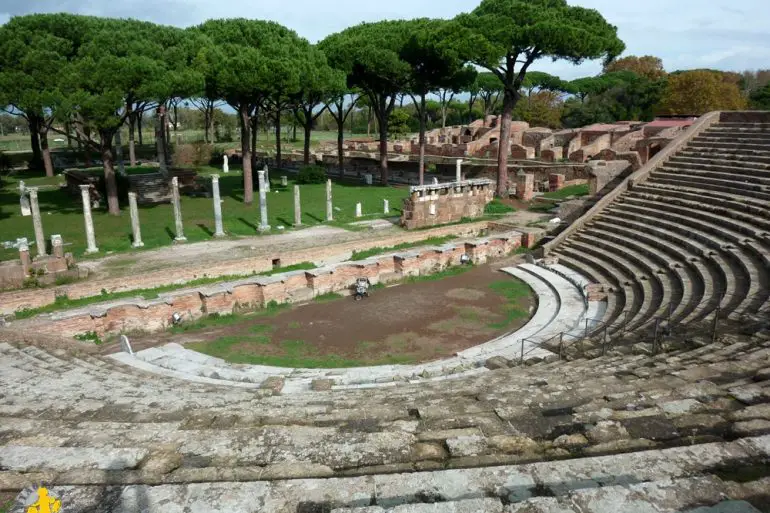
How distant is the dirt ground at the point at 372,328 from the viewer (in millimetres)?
12430

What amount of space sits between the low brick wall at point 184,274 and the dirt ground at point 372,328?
273 centimetres

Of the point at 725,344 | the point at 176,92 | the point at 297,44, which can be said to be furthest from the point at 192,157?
the point at 725,344

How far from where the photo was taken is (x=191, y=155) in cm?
4512

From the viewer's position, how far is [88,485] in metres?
4.58

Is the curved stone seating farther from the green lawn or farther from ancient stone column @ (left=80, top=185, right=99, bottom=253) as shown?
the green lawn

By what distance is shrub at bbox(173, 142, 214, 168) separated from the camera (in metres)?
44.7

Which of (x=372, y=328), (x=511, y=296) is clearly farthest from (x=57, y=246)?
(x=511, y=296)

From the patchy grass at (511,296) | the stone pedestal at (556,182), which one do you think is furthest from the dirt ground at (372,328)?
the stone pedestal at (556,182)

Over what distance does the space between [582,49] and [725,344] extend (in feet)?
72.3

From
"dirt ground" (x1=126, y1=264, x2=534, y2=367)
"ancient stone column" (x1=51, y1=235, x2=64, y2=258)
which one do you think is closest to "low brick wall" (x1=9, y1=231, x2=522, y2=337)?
"dirt ground" (x1=126, y1=264, x2=534, y2=367)

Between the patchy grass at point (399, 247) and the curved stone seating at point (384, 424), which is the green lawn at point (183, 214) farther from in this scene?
the curved stone seating at point (384, 424)

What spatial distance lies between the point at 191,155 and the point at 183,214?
2178 cm

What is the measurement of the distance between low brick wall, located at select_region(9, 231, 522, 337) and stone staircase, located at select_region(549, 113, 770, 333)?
4.34m

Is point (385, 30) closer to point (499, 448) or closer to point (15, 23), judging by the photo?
point (15, 23)
